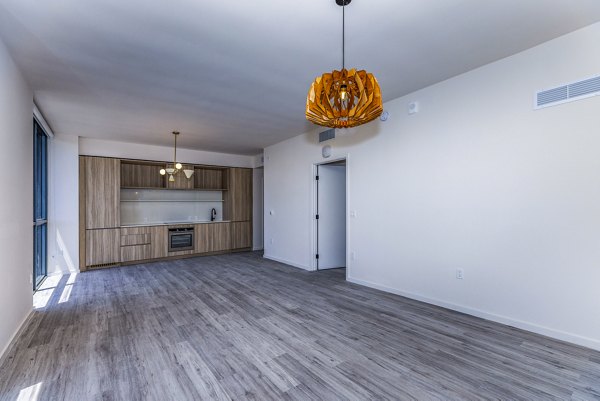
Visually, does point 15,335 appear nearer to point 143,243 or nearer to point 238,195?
point 143,243

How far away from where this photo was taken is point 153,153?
6730 millimetres

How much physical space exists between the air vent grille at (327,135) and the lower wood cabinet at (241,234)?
365cm

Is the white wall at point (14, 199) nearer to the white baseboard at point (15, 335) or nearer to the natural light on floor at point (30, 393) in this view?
the white baseboard at point (15, 335)

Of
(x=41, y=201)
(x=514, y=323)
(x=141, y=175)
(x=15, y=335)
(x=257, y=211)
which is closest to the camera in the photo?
(x=15, y=335)

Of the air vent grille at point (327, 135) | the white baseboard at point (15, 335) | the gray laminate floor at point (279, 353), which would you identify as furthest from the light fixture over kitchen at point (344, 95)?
the white baseboard at point (15, 335)

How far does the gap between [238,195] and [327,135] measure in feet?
11.8

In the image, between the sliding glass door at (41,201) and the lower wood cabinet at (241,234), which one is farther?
the lower wood cabinet at (241,234)

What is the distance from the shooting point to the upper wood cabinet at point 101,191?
5.74m

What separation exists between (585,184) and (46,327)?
17.9 feet

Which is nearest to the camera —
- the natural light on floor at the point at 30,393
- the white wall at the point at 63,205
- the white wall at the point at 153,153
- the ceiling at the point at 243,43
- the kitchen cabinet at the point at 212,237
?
the natural light on floor at the point at 30,393

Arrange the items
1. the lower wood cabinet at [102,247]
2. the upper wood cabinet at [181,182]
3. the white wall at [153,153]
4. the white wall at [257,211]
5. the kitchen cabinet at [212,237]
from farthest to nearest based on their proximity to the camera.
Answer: the white wall at [257,211]
the kitchen cabinet at [212,237]
the upper wood cabinet at [181,182]
the white wall at [153,153]
the lower wood cabinet at [102,247]

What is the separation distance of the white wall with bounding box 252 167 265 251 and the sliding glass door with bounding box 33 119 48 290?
14.5ft

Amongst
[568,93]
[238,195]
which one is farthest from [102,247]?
[568,93]

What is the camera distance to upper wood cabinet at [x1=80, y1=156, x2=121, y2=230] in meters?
5.74
